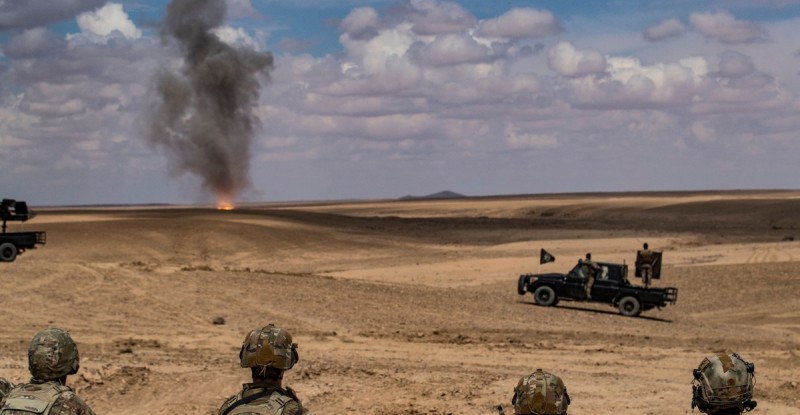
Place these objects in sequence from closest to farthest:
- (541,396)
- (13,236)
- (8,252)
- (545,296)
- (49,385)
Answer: (541,396), (49,385), (545,296), (8,252), (13,236)

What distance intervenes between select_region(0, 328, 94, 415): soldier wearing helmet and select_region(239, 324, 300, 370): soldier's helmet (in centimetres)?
111

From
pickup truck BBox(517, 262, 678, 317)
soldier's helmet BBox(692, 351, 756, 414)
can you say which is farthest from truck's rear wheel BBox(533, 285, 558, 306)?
soldier's helmet BBox(692, 351, 756, 414)

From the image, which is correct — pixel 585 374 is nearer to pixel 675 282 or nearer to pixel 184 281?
pixel 184 281

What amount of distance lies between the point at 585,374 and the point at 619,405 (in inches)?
109

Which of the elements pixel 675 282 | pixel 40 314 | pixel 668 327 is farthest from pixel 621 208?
pixel 40 314

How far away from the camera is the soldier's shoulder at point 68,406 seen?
21.4 feet

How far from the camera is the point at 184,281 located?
2662cm

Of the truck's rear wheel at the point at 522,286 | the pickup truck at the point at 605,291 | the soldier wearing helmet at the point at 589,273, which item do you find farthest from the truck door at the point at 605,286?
the truck's rear wheel at the point at 522,286

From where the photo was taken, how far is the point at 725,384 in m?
6.21

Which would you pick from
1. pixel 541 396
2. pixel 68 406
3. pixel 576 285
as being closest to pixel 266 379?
pixel 68 406

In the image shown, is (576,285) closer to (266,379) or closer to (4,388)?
(4,388)

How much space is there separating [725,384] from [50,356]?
13.8 feet

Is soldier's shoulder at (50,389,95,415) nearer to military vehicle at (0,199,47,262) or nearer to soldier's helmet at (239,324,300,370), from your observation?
soldier's helmet at (239,324,300,370)

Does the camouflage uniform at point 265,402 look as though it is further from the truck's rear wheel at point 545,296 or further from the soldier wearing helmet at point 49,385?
the truck's rear wheel at point 545,296
